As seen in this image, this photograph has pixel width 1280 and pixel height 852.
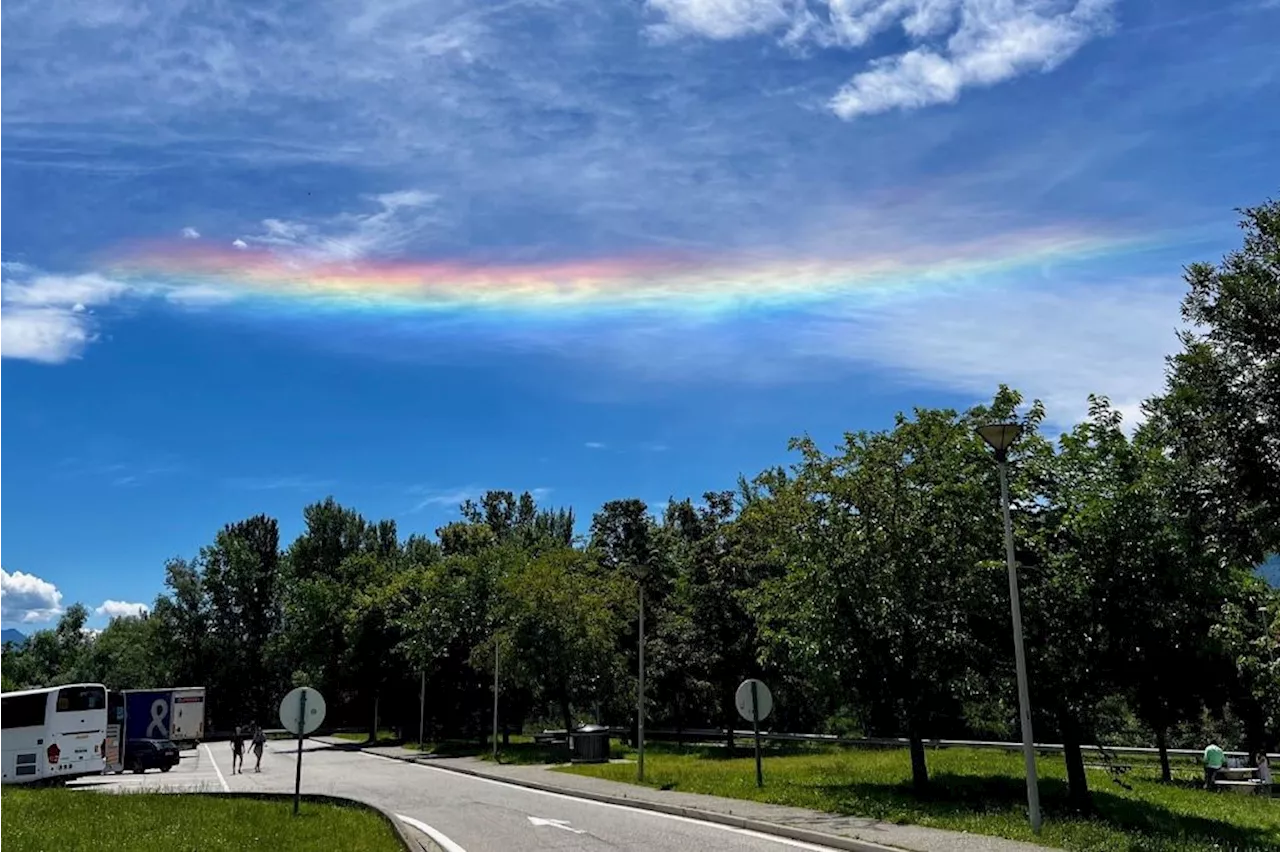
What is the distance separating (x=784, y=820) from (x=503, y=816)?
222 inches

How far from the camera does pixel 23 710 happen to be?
31484mm

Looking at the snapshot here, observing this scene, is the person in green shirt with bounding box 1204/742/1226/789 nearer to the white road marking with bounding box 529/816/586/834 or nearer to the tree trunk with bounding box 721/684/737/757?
the tree trunk with bounding box 721/684/737/757

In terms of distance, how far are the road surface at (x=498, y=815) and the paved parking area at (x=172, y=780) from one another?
0.09 meters

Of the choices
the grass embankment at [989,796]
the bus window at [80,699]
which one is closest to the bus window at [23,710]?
the bus window at [80,699]

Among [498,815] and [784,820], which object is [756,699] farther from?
[498,815]

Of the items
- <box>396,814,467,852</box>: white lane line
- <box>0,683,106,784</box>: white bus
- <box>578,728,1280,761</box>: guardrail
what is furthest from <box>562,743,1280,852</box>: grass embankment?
<box>0,683,106,784</box>: white bus

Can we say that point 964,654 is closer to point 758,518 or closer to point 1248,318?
point 1248,318

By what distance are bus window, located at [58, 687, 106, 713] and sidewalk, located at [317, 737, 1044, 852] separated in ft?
53.3

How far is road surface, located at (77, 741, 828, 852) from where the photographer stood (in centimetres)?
1407

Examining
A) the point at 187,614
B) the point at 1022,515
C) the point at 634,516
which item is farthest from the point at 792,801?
the point at 187,614

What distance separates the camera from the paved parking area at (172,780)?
27.5m

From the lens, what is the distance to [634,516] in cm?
7912

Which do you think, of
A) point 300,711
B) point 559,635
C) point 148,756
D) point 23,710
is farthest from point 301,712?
point 148,756

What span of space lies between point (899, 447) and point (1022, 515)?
3.50m
